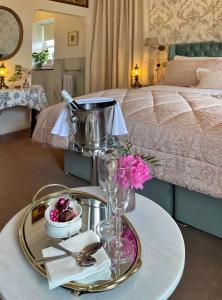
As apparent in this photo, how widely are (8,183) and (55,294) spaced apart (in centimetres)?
203

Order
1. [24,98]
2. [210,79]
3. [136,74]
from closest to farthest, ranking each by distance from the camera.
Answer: [210,79]
[24,98]
[136,74]

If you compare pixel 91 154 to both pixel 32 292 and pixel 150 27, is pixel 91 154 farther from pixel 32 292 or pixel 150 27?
pixel 150 27

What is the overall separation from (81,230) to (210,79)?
2773mm

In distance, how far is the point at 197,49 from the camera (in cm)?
423

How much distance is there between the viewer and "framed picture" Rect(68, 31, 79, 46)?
5.67 metres

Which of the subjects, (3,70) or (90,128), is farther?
(3,70)

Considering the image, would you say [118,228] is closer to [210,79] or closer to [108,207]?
[108,207]

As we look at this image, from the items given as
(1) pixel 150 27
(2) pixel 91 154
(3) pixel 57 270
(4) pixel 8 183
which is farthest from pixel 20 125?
(3) pixel 57 270

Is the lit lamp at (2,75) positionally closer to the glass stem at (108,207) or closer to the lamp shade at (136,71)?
the lamp shade at (136,71)

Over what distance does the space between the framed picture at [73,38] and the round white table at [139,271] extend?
5181 millimetres

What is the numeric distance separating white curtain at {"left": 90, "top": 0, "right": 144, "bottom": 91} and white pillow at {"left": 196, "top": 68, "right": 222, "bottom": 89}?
171cm

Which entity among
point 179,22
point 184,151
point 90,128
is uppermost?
point 179,22

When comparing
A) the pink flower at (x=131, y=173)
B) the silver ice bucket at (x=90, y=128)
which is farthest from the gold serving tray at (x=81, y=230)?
the silver ice bucket at (x=90, y=128)

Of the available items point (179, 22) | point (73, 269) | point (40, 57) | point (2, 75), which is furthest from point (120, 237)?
point (40, 57)
